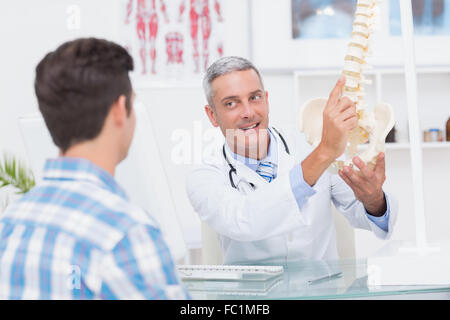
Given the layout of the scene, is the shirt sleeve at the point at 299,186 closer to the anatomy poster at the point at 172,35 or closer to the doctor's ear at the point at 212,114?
the doctor's ear at the point at 212,114

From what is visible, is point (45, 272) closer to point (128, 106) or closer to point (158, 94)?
point (128, 106)

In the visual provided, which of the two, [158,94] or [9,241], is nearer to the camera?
[9,241]

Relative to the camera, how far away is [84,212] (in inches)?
31.4

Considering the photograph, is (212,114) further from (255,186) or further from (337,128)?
(337,128)

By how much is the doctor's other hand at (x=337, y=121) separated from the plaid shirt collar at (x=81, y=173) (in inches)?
21.3

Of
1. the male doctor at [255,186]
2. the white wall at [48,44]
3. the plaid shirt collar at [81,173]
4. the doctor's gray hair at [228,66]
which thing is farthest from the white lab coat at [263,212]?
the white wall at [48,44]

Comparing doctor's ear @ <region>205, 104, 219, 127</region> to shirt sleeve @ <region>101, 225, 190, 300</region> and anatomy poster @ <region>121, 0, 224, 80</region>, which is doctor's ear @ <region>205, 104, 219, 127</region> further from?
anatomy poster @ <region>121, 0, 224, 80</region>

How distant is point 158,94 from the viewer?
3.35 meters

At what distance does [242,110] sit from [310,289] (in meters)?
0.76

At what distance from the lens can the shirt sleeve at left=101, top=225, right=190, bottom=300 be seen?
29.9 inches

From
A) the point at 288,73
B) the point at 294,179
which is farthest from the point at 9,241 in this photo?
the point at 288,73

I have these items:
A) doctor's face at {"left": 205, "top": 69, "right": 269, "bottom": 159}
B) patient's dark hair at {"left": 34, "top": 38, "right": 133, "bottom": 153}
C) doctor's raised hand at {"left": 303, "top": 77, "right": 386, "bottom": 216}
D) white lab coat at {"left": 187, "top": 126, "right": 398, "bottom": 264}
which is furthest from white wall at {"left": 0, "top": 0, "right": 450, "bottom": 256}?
patient's dark hair at {"left": 34, "top": 38, "right": 133, "bottom": 153}

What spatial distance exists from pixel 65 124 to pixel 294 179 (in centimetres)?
62

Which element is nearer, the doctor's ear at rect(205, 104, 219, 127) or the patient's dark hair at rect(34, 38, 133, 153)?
the patient's dark hair at rect(34, 38, 133, 153)
